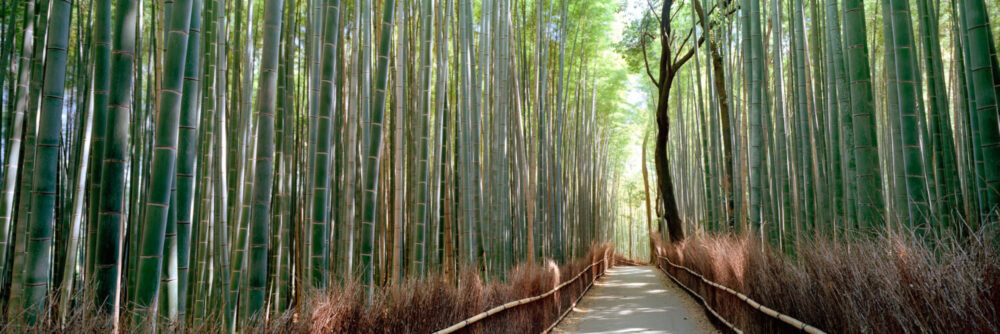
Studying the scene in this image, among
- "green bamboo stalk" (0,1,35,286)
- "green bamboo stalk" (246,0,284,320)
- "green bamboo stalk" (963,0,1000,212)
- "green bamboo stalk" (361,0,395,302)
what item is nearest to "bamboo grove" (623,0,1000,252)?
"green bamboo stalk" (963,0,1000,212)

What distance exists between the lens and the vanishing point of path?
461 centimetres

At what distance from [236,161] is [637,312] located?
3.83m

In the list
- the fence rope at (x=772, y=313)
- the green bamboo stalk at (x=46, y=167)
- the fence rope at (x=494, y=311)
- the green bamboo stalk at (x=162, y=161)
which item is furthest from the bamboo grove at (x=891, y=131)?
the green bamboo stalk at (x=46, y=167)

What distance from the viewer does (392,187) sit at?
12.0 ft

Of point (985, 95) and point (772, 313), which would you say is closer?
point (985, 95)

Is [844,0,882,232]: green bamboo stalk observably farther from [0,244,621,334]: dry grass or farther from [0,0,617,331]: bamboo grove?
[0,0,617,331]: bamboo grove

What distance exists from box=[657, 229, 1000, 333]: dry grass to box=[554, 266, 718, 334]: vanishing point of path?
1527 millimetres

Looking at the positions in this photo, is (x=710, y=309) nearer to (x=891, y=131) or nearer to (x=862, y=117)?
(x=891, y=131)

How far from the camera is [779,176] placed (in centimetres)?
409

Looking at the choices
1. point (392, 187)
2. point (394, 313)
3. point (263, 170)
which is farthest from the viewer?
point (392, 187)

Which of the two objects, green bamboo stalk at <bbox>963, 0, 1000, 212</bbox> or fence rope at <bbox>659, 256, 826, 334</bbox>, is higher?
green bamboo stalk at <bbox>963, 0, 1000, 212</bbox>

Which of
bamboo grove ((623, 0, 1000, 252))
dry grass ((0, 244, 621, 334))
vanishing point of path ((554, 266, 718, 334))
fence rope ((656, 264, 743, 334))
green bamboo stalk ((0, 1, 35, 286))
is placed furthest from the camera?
vanishing point of path ((554, 266, 718, 334))

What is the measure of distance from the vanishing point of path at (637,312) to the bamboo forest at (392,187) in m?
0.07

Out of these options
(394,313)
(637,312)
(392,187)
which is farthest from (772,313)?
(637,312)
